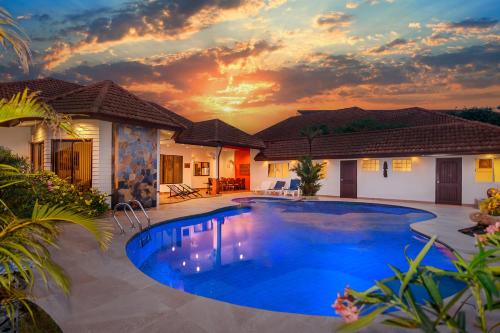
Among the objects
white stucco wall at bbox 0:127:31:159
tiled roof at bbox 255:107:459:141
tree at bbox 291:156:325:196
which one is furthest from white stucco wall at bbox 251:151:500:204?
white stucco wall at bbox 0:127:31:159

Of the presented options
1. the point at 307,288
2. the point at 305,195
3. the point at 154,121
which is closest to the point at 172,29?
the point at 154,121

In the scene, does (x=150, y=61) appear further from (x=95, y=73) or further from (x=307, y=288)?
(x=307, y=288)

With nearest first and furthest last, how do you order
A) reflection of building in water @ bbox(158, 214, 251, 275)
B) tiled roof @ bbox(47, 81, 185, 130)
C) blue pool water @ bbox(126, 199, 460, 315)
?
blue pool water @ bbox(126, 199, 460, 315) → reflection of building in water @ bbox(158, 214, 251, 275) → tiled roof @ bbox(47, 81, 185, 130)

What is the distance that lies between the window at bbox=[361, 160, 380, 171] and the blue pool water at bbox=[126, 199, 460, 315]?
225 inches

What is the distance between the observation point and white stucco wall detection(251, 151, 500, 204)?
48.1 ft

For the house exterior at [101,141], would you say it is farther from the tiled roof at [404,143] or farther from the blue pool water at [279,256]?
the tiled roof at [404,143]

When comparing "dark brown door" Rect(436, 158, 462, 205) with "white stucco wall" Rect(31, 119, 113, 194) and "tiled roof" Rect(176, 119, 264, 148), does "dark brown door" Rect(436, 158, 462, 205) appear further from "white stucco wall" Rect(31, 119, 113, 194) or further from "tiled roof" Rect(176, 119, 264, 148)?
"white stucco wall" Rect(31, 119, 113, 194)

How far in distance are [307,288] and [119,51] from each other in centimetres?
2116

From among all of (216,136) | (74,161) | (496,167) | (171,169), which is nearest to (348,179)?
(496,167)

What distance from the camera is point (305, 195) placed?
18.5 meters

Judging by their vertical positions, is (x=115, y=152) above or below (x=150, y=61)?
below

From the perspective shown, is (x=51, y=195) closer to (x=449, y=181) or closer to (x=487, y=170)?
(x=449, y=181)

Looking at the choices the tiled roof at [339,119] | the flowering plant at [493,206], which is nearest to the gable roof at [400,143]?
the tiled roof at [339,119]

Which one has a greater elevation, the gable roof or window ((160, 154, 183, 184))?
the gable roof
